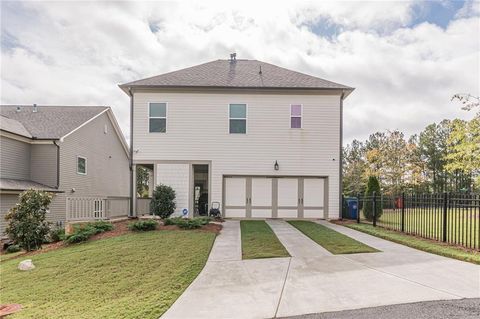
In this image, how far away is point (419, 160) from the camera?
3897 cm

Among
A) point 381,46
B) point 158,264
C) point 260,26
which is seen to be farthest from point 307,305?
point 381,46

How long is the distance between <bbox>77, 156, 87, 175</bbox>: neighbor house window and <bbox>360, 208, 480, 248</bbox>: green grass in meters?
14.4

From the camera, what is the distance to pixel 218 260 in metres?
7.20

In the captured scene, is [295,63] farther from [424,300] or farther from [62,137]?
[424,300]

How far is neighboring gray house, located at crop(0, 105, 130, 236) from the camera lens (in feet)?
47.2

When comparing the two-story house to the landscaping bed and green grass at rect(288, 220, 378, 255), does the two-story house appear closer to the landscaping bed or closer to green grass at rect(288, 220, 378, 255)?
green grass at rect(288, 220, 378, 255)

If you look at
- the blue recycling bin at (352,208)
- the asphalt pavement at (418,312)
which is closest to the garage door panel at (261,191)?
the blue recycling bin at (352,208)

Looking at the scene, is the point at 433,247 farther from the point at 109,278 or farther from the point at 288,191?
the point at 288,191

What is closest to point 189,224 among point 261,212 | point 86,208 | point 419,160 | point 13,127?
point 261,212

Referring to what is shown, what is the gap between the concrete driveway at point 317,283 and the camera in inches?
175

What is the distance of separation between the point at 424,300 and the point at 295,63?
1680cm

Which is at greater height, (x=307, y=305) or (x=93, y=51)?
(x=93, y=51)

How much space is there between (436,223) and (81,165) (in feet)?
53.0

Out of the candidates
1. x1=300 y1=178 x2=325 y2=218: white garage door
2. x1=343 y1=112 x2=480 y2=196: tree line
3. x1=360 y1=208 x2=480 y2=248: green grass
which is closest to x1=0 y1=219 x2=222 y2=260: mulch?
x1=300 y1=178 x2=325 y2=218: white garage door
